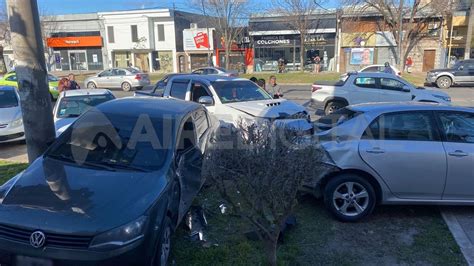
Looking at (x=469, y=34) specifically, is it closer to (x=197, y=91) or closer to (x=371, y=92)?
(x=371, y=92)

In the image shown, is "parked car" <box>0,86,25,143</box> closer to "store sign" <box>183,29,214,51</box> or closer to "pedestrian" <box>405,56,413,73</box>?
"store sign" <box>183,29,214,51</box>

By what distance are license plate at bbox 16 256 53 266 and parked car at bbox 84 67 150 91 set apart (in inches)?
830

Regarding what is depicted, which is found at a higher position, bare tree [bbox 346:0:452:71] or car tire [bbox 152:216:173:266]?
bare tree [bbox 346:0:452:71]

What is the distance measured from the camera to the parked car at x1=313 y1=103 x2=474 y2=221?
4.49 meters

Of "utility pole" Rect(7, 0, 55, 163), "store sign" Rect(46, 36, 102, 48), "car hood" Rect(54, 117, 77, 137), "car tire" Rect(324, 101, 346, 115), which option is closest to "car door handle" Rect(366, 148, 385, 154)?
"utility pole" Rect(7, 0, 55, 163)

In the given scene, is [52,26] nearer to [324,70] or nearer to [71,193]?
[324,70]

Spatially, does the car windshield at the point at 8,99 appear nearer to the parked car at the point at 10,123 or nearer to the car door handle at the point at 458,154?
the parked car at the point at 10,123

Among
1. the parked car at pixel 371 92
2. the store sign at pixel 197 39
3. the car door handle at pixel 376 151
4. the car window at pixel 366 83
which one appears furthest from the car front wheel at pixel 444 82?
the store sign at pixel 197 39

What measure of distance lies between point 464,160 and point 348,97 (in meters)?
7.49

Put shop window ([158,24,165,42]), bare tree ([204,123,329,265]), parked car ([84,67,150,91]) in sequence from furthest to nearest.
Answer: shop window ([158,24,165,42]) → parked car ([84,67,150,91]) → bare tree ([204,123,329,265])

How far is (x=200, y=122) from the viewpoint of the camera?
5.48 metres

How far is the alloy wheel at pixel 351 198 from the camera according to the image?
4605 millimetres

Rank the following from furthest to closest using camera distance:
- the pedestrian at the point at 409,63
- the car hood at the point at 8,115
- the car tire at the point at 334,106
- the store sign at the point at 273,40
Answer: the store sign at the point at 273,40 → the pedestrian at the point at 409,63 → the car tire at the point at 334,106 → the car hood at the point at 8,115

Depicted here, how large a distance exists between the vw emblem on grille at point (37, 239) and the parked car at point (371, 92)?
1040cm
